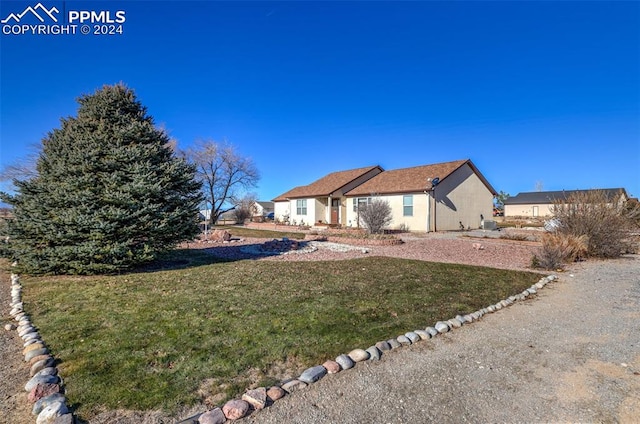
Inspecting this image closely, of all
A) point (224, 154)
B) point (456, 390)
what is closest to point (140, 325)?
point (456, 390)

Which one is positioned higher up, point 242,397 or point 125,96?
point 125,96

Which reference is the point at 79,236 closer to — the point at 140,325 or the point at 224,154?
the point at 140,325

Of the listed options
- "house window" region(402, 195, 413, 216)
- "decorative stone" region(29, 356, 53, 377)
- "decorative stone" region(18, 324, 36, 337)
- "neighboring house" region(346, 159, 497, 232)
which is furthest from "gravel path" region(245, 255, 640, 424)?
"house window" region(402, 195, 413, 216)

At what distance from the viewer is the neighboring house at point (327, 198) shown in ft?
83.8

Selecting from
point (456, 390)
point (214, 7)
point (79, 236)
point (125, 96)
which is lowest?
point (456, 390)

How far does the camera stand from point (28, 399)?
8.27 ft

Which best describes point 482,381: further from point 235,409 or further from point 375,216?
point 375,216

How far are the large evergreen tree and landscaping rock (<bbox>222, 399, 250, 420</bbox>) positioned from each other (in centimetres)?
603

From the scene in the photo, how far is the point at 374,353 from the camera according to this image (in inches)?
131

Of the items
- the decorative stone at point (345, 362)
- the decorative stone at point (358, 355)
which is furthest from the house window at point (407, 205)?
the decorative stone at point (345, 362)

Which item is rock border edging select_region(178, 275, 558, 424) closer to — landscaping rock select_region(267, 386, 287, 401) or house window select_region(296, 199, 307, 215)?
landscaping rock select_region(267, 386, 287, 401)

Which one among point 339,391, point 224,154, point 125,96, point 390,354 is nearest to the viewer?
point 339,391

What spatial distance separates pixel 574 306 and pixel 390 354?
398cm

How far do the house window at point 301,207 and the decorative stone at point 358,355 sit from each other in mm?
24566
